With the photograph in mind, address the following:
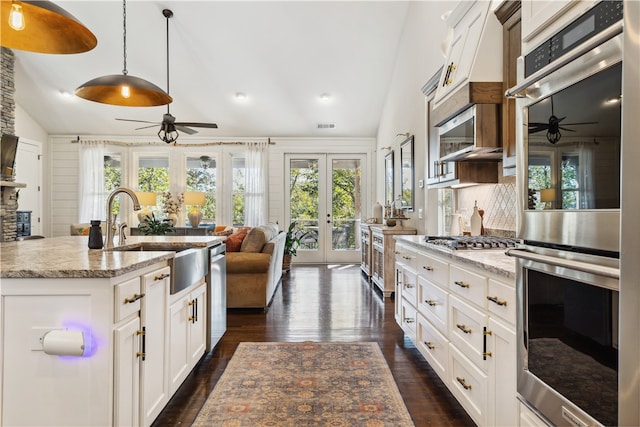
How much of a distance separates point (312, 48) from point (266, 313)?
12.8ft

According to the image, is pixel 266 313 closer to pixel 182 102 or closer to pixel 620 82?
pixel 620 82

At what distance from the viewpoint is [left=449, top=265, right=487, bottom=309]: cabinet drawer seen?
1.62m

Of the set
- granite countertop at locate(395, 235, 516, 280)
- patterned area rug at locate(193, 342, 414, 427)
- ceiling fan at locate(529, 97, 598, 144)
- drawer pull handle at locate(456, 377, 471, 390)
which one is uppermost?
ceiling fan at locate(529, 97, 598, 144)

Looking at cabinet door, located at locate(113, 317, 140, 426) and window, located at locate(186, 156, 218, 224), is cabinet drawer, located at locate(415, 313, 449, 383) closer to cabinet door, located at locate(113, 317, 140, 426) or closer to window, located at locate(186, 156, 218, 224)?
cabinet door, located at locate(113, 317, 140, 426)

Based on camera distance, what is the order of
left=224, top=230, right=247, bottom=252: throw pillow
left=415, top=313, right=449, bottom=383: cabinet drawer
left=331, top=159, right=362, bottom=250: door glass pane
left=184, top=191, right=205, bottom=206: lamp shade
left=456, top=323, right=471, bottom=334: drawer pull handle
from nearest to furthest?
left=456, top=323, right=471, bottom=334: drawer pull handle, left=415, top=313, right=449, bottom=383: cabinet drawer, left=224, top=230, right=247, bottom=252: throw pillow, left=184, top=191, right=205, bottom=206: lamp shade, left=331, top=159, right=362, bottom=250: door glass pane

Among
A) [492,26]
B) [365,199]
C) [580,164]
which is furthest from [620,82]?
[365,199]

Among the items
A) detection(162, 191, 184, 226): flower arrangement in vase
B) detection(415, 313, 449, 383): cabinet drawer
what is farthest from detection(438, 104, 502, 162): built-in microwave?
detection(162, 191, 184, 226): flower arrangement in vase

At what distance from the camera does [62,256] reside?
1.75 metres

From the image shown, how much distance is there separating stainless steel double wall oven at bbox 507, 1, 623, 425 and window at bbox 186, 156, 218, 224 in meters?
6.89

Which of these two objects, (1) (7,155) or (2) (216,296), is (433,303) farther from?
(1) (7,155)

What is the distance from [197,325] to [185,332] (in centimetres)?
25

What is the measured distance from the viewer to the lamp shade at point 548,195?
106cm

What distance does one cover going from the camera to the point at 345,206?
761 centimetres

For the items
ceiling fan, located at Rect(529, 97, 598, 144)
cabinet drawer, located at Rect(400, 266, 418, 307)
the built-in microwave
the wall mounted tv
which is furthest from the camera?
the wall mounted tv
